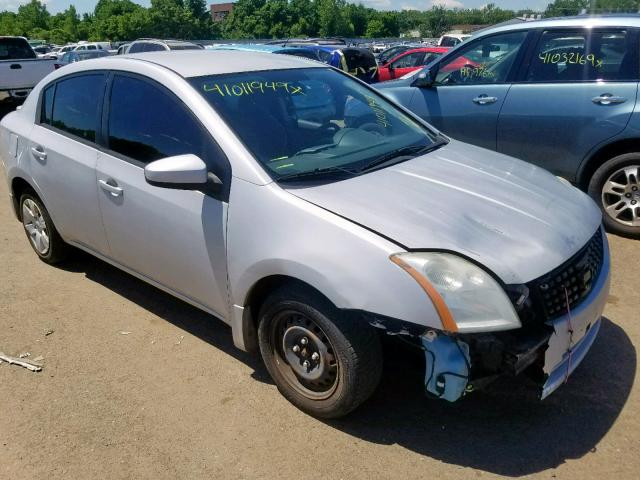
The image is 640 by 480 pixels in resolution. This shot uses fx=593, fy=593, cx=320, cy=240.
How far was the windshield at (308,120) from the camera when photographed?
10.1 ft

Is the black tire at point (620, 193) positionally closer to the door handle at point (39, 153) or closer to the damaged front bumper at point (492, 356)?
the damaged front bumper at point (492, 356)

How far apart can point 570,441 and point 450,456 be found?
22.2 inches

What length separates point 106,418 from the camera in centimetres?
300

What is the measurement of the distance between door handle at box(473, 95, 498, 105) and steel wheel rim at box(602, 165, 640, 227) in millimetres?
1273

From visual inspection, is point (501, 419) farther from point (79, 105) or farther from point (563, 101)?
point (563, 101)

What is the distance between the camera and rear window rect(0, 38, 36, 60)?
13.1 metres

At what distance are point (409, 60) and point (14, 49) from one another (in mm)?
10715

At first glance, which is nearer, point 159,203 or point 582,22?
point 159,203

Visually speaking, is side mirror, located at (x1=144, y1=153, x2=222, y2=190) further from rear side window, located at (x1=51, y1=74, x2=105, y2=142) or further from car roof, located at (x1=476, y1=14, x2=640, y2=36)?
car roof, located at (x1=476, y1=14, x2=640, y2=36)

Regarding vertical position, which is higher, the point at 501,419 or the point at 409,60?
the point at 409,60

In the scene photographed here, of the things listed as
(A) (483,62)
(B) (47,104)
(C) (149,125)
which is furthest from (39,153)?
(A) (483,62)

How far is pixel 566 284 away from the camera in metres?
2.58

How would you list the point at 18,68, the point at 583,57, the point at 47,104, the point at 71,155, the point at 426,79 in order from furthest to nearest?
the point at 18,68, the point at 426,79, the point at 583,57, the point at 47,104, the point at 71,155

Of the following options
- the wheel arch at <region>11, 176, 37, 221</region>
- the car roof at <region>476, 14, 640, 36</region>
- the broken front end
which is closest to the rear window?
the wheel arch at <region>11, 176, 37, 221</region>
